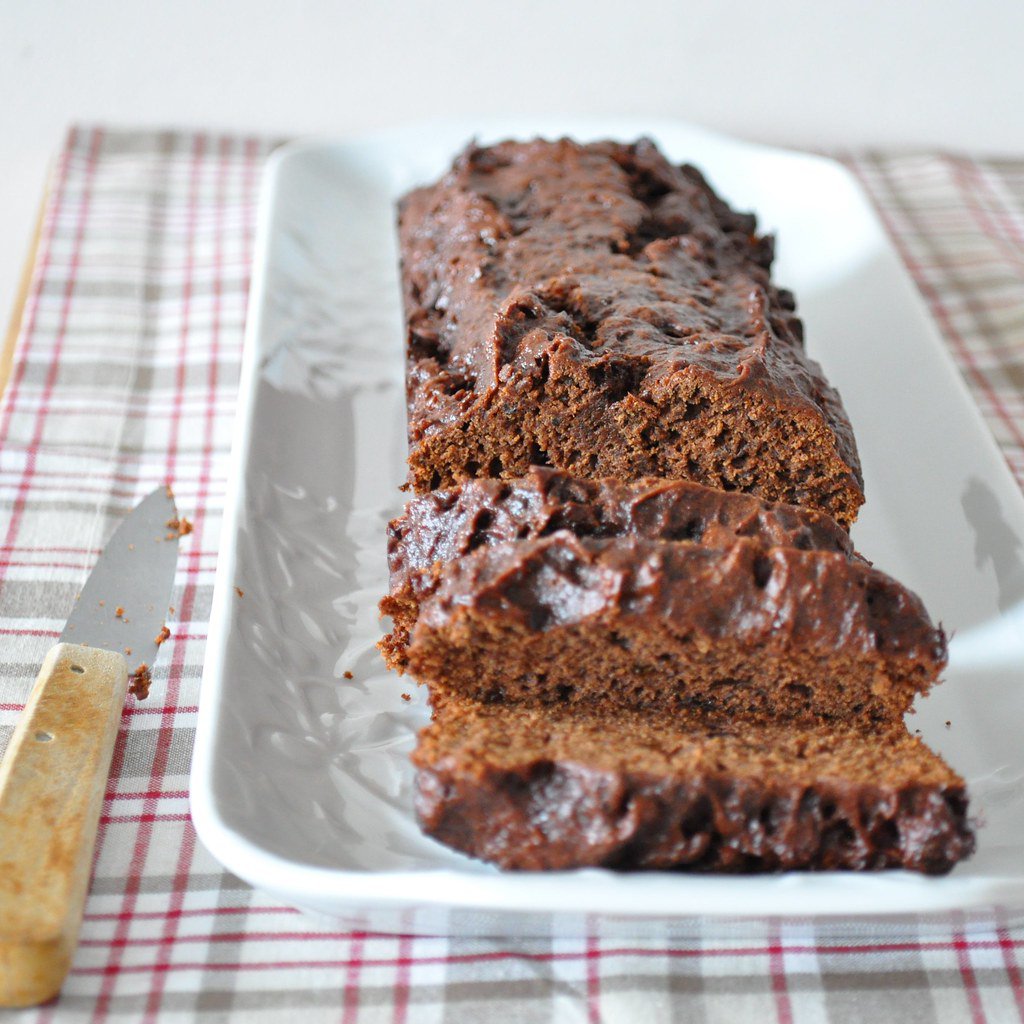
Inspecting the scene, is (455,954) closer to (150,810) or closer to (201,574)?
(150,810)

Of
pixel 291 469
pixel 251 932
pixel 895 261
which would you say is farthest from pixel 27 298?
pixel 895 261

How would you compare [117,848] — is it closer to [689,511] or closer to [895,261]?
[689,511]

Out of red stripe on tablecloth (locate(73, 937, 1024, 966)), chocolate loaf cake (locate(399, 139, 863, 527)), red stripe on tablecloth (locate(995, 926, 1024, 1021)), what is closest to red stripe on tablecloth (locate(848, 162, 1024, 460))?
chocolate loaf cake (locate(399, 139, 863, 527))

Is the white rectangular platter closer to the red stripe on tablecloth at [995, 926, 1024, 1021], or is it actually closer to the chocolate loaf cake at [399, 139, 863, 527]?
the red stripe on tablecloth at [995, 926, 1024, 1021]

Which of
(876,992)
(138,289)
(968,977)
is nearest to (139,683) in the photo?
(876,992)

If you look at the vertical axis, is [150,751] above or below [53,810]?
below

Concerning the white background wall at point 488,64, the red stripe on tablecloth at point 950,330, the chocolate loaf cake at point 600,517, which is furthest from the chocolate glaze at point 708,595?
the white background wall at point 488,64
